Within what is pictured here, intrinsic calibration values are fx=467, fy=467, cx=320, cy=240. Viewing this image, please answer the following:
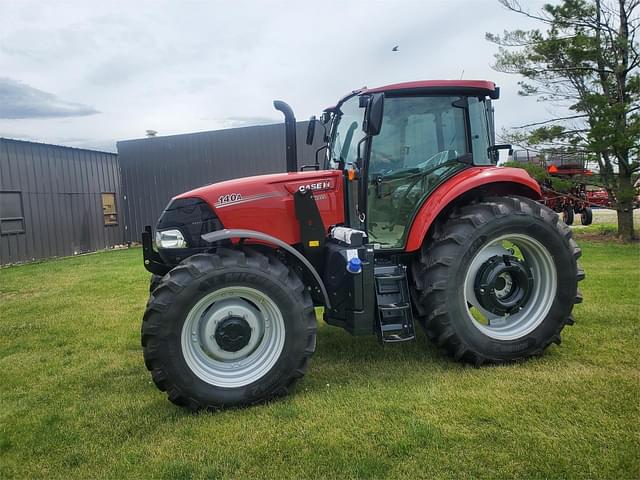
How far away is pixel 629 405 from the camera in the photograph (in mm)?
2879

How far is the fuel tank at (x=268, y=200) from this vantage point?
3.47 meters

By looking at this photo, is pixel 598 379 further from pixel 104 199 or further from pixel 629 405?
pixel 104 199

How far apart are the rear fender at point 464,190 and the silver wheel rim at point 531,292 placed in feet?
1.50

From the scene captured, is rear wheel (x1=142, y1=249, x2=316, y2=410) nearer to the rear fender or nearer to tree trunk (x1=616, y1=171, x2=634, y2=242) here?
the rear fender

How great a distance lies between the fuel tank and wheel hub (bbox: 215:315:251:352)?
2.37 ft

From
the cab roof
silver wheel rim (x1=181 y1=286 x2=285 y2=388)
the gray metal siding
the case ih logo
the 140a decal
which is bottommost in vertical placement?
silver wheel rim (x1=181 y1=286 x2=285 y2=388)

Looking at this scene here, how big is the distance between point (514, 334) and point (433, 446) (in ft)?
5.16

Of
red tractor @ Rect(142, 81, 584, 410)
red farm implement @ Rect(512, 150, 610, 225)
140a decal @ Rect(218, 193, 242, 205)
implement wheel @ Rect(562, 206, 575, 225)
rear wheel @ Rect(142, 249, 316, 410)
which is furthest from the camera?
implement wheel @ Rect(562, 206, 575, 225)

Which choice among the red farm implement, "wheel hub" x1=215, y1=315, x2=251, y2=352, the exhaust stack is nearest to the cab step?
"wheel hub" x1=215, y1=315, x2=251, y2=352

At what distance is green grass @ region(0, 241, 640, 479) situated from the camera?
2439 mm

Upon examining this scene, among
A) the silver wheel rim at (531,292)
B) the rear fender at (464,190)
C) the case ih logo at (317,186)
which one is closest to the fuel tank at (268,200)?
the case ih logo at (317,186)

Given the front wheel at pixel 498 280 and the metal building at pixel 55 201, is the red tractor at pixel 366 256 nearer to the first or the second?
the front wheel at pixel 498 280

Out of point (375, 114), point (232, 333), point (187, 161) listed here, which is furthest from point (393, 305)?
point (187, 161)

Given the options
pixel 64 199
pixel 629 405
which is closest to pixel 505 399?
pixel 629 405
